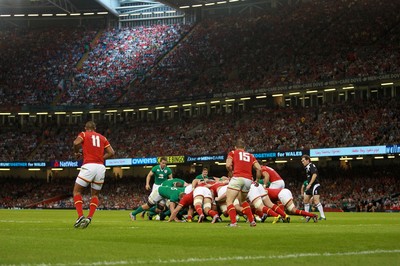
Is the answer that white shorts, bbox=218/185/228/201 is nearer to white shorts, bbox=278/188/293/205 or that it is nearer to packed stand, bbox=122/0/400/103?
white shorts, bbox=278/188/293/205

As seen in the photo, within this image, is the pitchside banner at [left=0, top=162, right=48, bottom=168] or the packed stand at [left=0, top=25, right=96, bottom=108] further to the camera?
the packed stand at [left=0, top=25, right=96, bottom=108]

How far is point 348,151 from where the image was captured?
5450 cm

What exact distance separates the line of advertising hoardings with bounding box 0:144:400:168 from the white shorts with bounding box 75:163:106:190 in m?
32.6

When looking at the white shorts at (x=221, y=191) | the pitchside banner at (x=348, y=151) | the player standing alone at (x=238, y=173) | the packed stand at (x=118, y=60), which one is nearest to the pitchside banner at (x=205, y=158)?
the pitchside banner at (x=348, y=151)

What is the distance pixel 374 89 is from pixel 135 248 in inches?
2100

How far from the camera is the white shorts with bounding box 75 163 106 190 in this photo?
16297 millimetres

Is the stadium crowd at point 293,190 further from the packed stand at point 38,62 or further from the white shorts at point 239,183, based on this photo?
the white shorts at point 239,183

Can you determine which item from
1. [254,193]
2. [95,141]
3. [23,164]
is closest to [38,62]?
[23,164]

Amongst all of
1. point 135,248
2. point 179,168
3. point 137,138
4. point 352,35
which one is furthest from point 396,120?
point 135,248

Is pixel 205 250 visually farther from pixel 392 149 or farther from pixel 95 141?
pixel 392 149

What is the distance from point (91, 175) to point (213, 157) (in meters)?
46.5

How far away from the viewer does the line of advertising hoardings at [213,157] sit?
52938mm

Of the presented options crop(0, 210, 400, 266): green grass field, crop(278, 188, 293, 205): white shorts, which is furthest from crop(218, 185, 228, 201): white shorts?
crop(0, 210, 400, 266): green grass field

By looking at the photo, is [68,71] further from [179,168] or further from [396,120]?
[396,120]
